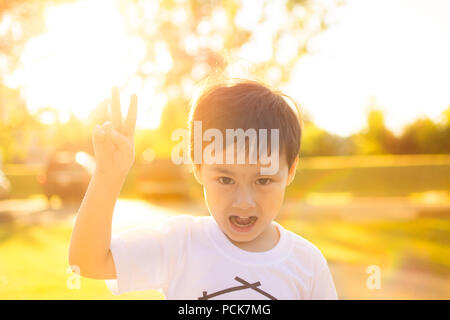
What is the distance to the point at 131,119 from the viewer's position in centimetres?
159

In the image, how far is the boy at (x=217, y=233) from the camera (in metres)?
1.53

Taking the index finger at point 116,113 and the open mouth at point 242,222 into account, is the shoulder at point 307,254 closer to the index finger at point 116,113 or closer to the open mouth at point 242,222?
the open mouth at point 242,222

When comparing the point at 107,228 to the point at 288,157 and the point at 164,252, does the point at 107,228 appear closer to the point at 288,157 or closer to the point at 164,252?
the point at 164,252

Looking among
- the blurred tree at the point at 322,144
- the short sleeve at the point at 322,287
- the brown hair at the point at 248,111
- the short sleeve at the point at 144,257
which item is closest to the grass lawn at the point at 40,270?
the short sleeve at the point at 144,257

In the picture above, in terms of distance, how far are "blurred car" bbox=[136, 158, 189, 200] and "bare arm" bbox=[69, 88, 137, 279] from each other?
14804 millimetres

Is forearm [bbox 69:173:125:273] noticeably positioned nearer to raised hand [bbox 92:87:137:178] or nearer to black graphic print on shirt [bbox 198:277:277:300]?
raised hand [bbox 92:87:137:178]

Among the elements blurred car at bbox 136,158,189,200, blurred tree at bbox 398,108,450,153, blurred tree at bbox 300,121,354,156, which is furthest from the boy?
blurred tree at bbox 300,121,354,156

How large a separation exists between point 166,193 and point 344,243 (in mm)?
9192

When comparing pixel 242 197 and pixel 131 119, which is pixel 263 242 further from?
pixel 131 119

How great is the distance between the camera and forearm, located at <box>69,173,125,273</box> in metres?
1.51
